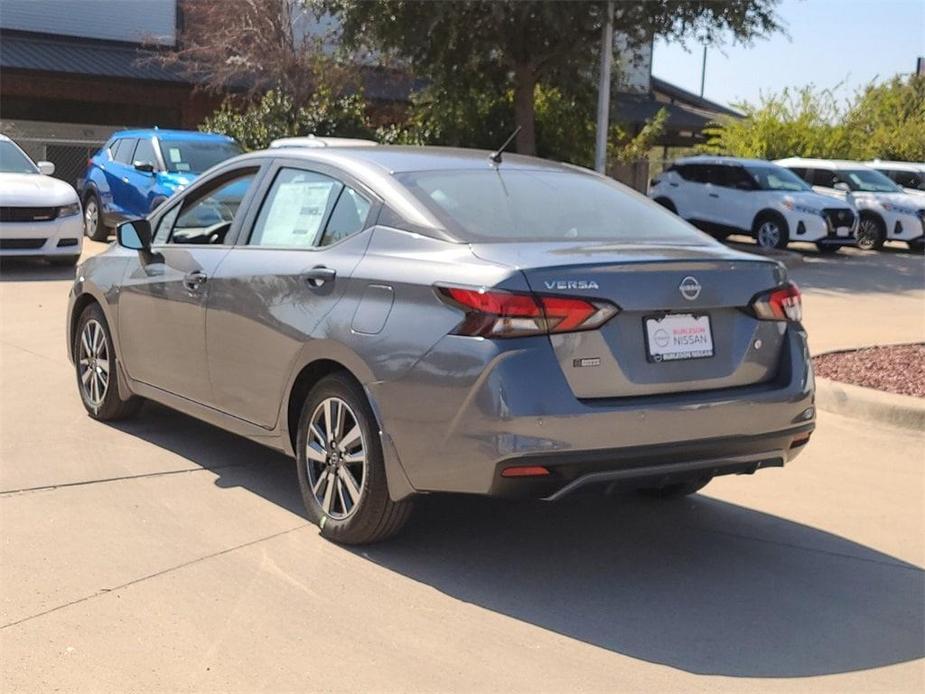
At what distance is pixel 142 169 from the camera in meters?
16.4

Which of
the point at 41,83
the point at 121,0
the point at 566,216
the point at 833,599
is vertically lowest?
the point at 833,599

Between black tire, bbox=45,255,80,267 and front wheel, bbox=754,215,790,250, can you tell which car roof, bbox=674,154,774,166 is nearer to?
front wheel, bbox=754,215,790,250

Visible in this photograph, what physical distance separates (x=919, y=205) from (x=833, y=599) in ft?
67.6

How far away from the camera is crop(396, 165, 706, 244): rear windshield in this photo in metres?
4.84

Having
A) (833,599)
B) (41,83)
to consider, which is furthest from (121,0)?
(833,599)

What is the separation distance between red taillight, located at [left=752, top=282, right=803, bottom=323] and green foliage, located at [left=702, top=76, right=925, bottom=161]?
→ 26.4m

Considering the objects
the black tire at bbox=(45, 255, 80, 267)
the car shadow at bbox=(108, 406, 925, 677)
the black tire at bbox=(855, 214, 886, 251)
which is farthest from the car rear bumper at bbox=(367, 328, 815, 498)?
the black tire at bbox=(855, 214, 886, 251)

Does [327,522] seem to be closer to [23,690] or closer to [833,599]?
[23,690]

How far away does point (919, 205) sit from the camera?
23.3 metres

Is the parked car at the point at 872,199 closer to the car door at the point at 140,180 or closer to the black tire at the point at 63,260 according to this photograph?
the car door at the point at 140,180

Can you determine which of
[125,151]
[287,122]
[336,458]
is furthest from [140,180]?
[336,458]

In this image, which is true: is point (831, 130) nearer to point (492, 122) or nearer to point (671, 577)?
point (492, 122)

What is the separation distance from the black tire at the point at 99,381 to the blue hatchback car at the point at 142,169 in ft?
30.1

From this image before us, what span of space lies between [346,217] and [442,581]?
1633 mm
